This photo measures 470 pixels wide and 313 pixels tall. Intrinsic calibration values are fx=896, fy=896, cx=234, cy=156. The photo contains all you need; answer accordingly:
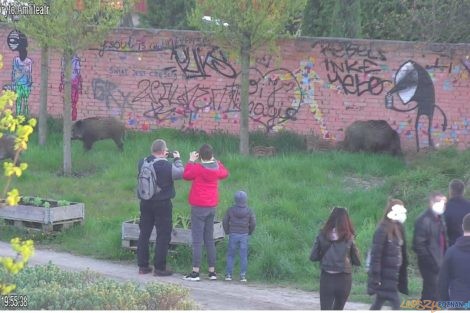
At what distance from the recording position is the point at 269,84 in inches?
778

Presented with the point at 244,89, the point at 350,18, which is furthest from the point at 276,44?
the point at 350,18

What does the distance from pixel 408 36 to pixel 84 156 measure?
8.02 metres

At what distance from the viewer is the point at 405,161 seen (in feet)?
60.4

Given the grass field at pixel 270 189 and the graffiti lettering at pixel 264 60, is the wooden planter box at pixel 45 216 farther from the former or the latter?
the graffiti lettering at pixel 264 60

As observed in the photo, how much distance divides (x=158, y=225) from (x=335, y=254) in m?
3.55

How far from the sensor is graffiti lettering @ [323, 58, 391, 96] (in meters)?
19.2

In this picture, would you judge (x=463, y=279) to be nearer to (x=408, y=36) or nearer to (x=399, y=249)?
(x=399, y=249)

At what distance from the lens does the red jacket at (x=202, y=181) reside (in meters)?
11.9

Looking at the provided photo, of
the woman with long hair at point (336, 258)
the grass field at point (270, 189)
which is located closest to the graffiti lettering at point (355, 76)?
the grass field at point (270, 189)

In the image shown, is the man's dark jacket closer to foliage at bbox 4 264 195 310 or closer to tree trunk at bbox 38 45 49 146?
foliage at bbox 4 264 195 310

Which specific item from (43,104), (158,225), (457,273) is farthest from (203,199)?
(43,104)

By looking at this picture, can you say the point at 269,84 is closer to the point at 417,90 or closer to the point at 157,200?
the point at 417,90

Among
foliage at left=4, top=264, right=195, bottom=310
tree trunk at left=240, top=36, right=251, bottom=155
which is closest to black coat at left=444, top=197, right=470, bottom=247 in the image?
foliage at left=4, top=264, right=195, bottom=310

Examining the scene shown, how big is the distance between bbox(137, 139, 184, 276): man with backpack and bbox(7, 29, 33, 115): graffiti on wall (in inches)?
380
